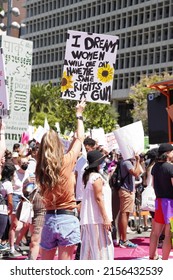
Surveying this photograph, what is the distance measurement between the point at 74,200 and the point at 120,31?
7936 centimetres

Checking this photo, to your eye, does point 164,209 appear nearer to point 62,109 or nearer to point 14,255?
point 14,255

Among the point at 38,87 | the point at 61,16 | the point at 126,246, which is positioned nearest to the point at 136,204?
the point at 126,246

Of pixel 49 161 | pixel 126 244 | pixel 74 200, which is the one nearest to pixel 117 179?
pixel 126 244

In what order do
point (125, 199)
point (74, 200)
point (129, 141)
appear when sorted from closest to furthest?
point (74, 200), point (129, 141), point (125, 199)

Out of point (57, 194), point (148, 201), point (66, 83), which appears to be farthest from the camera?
point (148, 201)

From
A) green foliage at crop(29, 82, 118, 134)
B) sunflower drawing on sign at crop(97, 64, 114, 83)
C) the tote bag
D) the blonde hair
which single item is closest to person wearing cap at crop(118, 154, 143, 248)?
the tote bag

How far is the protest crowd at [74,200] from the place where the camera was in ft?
18.4

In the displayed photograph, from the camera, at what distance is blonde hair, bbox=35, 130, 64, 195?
5477mm

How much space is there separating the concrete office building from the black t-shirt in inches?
2670

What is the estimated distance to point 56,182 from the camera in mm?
5547

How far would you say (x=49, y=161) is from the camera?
546 cm

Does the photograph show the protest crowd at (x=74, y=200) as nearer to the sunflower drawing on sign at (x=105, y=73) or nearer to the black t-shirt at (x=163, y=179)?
the black t-shirt at (x=163, y=179)

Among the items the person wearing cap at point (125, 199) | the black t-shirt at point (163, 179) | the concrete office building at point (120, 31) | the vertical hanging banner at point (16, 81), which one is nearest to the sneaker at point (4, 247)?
the person wearing cap at point (125, 199)

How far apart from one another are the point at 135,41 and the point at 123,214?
7289 centimetres
